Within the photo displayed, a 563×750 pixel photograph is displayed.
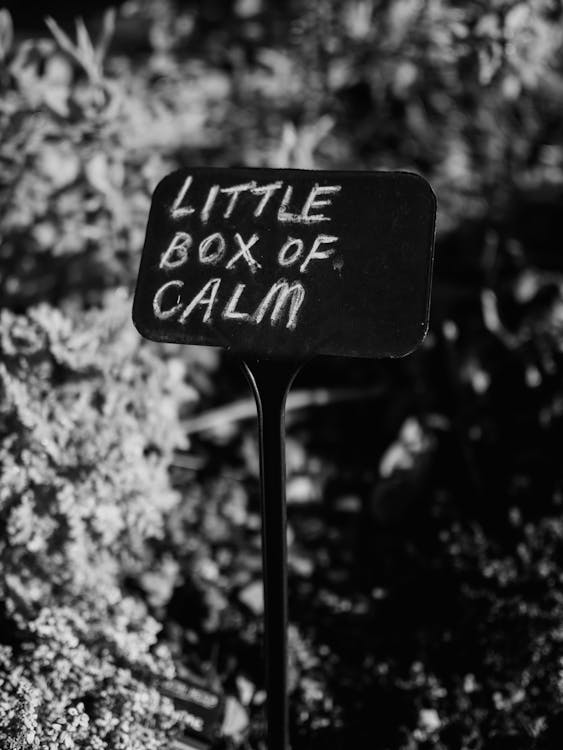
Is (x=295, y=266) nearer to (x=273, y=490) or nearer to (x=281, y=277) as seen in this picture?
Answer: (x=281, y=277)

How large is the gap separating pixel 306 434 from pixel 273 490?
1138mm

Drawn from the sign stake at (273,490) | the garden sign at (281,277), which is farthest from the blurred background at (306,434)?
the garden sign at (281,277)

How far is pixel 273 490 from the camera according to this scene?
1.24m

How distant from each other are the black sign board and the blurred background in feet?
1.46

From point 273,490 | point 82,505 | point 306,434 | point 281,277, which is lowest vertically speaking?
point 306,434

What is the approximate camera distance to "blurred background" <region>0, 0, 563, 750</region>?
1.57 m

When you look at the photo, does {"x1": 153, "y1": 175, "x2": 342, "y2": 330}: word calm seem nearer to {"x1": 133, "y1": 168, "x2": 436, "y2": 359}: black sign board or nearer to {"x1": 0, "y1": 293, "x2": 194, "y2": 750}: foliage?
{"x1": 133, "y1": 168, "x2": 436, "y2": 359}: black sign board

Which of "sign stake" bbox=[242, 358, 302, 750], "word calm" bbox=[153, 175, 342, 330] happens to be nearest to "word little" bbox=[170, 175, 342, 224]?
"word calm" bbox=[153, 175, 342, 330]

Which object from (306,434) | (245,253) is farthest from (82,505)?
(306,434)

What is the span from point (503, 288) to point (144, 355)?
1.27 m

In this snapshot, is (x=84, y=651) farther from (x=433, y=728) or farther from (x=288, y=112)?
(x=288, y=112)

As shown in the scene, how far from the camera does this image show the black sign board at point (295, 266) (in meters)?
1.20

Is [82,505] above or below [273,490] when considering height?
below

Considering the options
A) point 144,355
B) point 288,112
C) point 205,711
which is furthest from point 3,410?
point 288,112
